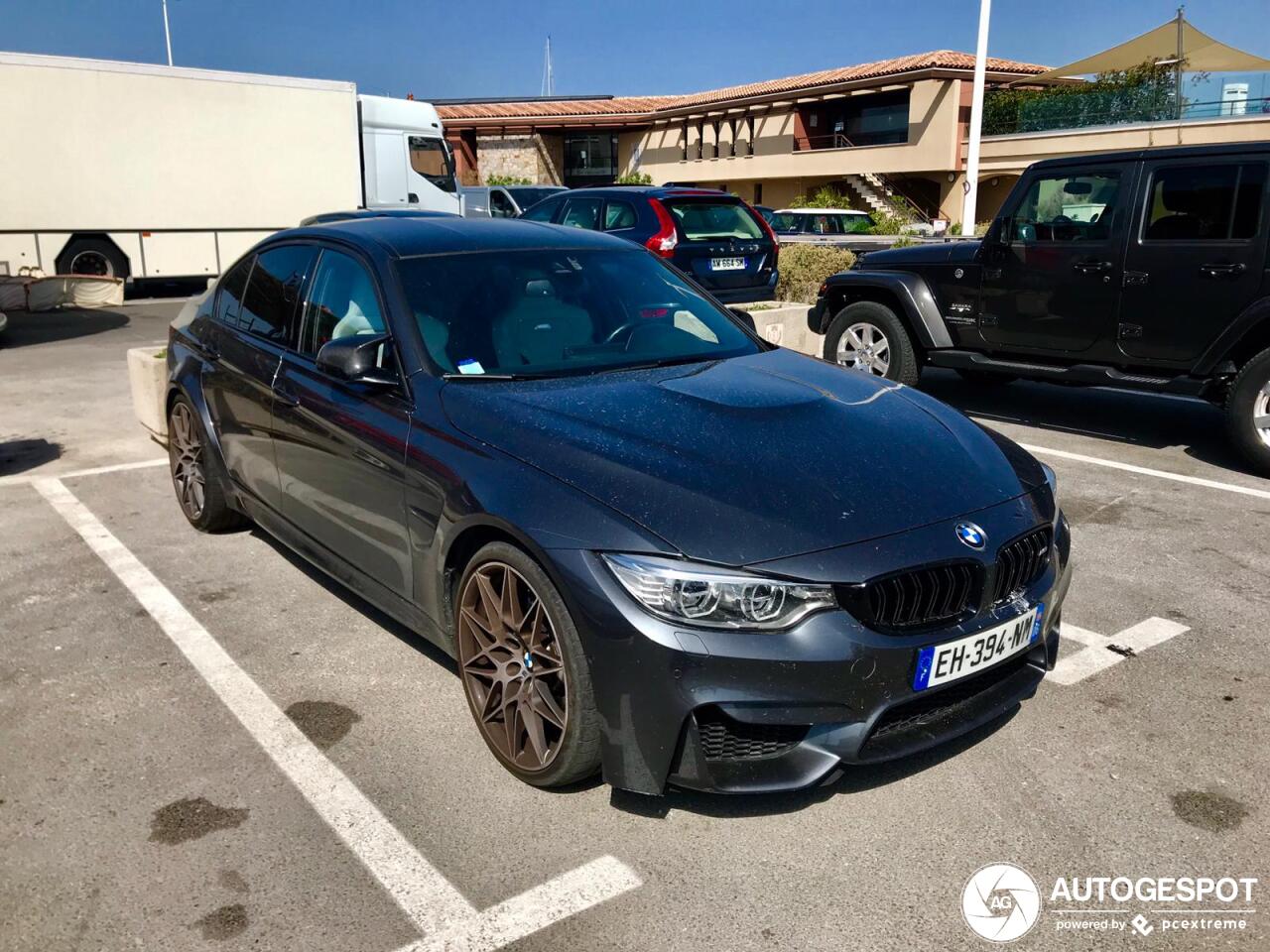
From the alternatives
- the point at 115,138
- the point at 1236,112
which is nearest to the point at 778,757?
the point at 115,138

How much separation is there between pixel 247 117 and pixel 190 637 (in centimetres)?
1585

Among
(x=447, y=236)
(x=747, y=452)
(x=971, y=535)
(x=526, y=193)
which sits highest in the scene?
(x=526, y=193)

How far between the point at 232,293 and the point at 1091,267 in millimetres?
5561

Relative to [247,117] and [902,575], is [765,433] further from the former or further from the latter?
[247,117]

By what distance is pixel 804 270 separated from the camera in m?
13.1

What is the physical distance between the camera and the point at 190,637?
4359 millimetres

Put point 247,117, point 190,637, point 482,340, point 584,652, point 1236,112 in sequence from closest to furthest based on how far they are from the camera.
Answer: point 584,652
point 482,340
point 190,637
point 247,117
point 1236,112

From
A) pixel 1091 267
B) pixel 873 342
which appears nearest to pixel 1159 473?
pixel 1091 267

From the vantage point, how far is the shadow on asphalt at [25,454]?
23.1 feet

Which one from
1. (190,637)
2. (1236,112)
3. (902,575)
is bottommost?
(190,637)

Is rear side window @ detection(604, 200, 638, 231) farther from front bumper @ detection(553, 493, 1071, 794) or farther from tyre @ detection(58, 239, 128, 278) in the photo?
tyre @ detection(58, 239, 128, 278)

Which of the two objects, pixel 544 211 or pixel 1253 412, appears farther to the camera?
pixel 544 211

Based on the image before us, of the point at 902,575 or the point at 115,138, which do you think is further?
the point at 115,138

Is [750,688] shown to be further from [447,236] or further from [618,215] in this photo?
[618,215]
